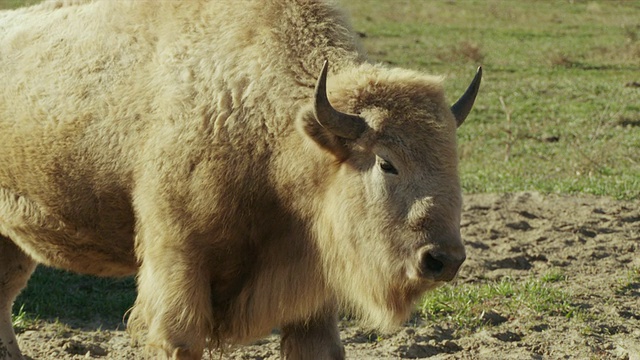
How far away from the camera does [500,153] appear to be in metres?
12.0

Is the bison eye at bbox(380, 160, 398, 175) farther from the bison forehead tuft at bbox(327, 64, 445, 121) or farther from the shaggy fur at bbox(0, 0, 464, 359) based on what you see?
the bison forehead tuft at bbox(327, 64, 445, 121)

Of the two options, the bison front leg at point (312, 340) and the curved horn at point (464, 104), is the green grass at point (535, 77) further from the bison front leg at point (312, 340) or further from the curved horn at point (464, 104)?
the curved horn at point (464, 104)

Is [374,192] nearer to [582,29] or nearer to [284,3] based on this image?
[284,3]

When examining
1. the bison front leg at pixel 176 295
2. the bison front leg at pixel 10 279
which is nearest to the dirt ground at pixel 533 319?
the bison front leg at pixel 10 279

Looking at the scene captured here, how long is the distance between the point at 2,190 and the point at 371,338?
2454 mm

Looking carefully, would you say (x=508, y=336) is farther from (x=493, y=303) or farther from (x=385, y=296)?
(x=385, y=296)

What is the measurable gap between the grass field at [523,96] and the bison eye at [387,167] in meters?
2.28

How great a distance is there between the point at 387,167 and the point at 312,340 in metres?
1.20

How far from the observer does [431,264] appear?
424 centimetres

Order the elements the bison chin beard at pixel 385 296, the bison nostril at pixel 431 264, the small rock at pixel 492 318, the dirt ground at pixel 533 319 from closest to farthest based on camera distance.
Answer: the bison nostril at pixel 431 264, the bison chin beard at pixel 385 296, the dirt ground at pixel 533 319, the small rock at pixel 492 318

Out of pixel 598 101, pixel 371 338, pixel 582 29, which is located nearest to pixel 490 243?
pixel 371 338

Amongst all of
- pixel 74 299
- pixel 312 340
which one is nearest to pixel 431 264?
pixel 312 340

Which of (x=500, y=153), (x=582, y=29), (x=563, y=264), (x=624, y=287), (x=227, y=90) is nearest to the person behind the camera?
(x=227, y=90)

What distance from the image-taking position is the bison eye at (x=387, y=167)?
4383 mm
